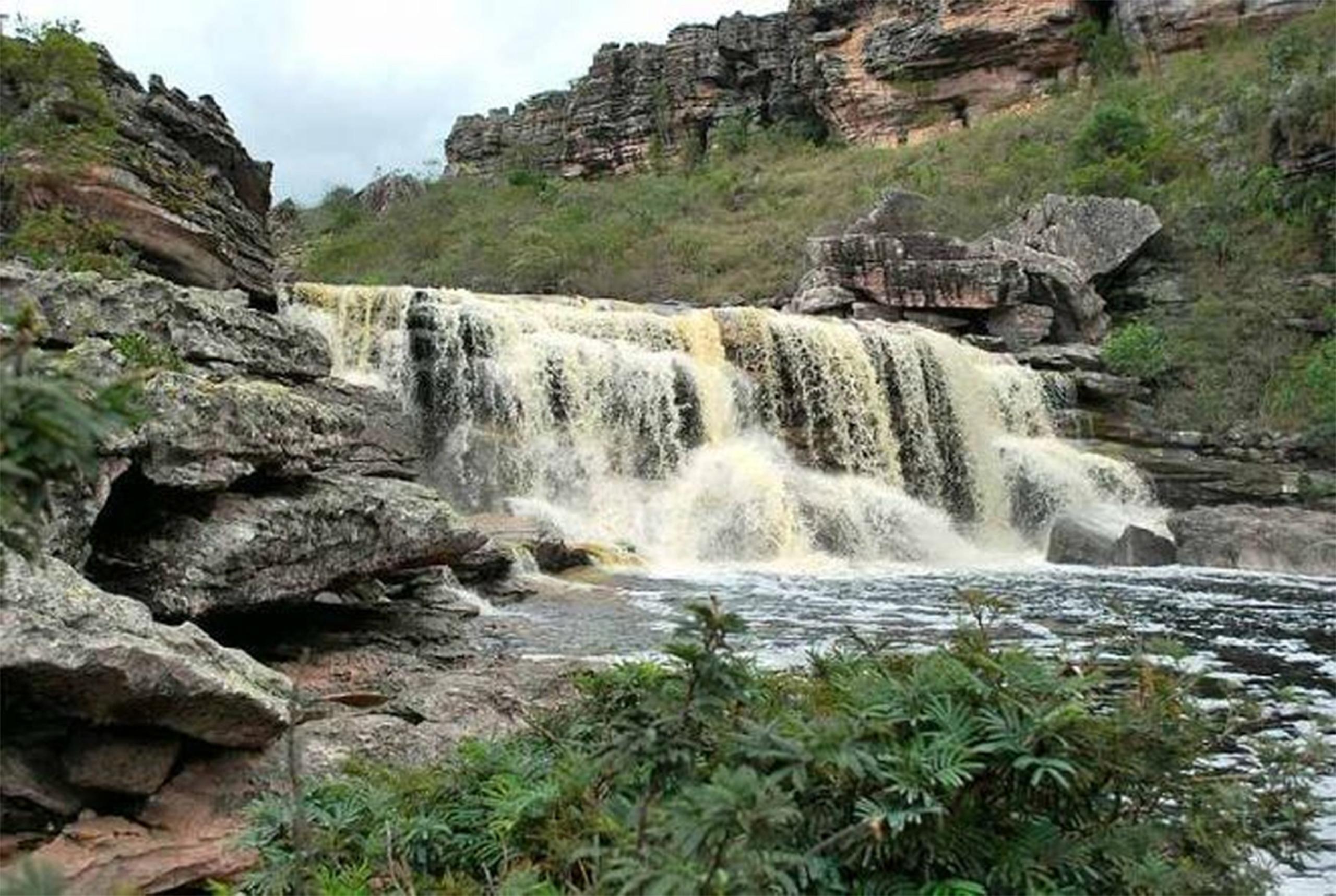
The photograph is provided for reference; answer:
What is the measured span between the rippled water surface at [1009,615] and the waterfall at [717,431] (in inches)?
79.5

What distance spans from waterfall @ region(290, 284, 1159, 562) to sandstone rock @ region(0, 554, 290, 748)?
1141cm

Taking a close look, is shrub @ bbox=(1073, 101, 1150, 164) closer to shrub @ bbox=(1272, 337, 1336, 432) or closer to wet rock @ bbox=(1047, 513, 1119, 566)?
shrub @ bbox=(1272, 337, 1336, 432)

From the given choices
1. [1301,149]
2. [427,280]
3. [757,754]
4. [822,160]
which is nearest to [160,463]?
[757,754]

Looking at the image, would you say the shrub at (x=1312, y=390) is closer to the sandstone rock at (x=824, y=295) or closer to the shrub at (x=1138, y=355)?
the shrub at (x=1138, y=355)

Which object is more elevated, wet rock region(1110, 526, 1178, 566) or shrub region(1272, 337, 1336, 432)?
shrub region(1272, 337, 1336, 432)

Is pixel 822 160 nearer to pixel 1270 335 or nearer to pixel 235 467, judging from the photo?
pixel 1270 335

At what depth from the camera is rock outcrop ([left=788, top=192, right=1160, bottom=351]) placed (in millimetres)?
23875

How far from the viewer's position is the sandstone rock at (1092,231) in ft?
82.8

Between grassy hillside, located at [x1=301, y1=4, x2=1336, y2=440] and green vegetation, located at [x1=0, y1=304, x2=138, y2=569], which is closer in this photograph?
green vegetation, located at [x1=0, y1=304, x2=138, y2=569]

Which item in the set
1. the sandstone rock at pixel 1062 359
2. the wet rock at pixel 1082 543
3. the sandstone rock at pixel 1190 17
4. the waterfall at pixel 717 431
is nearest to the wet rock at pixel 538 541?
the waterfall at pixel 717 431

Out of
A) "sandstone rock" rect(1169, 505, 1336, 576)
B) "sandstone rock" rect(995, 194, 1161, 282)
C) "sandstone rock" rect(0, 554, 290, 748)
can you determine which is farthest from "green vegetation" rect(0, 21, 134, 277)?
"sandstone rock" rect(995, 194, 1161, 282)

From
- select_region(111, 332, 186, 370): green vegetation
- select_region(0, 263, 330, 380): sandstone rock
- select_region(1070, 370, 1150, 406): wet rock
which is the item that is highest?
select_region(1070, 370, 1150, 406): wet rock

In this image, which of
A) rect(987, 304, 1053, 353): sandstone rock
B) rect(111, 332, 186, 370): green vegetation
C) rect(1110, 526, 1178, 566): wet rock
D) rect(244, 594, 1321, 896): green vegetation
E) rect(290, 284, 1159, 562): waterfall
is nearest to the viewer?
rect(244, 594, 1321, 896): green vegetation

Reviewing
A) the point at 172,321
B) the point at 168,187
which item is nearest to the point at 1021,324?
the point at 168,187
